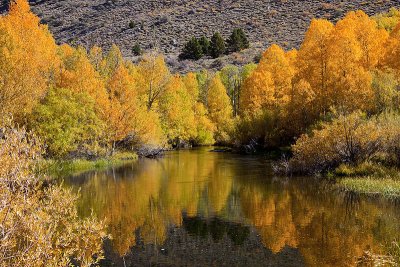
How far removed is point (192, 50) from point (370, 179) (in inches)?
2799

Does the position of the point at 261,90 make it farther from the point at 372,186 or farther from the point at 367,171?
the point at 372,186

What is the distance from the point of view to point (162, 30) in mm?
108000

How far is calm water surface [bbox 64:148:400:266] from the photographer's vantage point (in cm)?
1502

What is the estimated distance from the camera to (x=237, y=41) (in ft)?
297

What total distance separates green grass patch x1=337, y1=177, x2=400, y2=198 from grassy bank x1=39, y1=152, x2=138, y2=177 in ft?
63.6

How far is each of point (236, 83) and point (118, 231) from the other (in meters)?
60.9

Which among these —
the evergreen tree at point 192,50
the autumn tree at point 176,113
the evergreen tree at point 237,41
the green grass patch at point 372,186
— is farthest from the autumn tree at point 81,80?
the evergreen tree at point 237,41

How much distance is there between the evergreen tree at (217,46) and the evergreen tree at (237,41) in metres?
1.87

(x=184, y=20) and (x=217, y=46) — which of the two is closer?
(x=217, y=46)

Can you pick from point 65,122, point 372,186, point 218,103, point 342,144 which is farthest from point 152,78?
point 372,186

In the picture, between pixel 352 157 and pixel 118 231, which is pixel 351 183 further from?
pixel 118 231

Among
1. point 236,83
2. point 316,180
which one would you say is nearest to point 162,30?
point 236,83

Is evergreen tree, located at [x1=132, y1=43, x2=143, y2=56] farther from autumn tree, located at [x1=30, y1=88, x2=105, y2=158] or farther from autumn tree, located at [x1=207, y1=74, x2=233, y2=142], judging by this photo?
autumn tree, located at [x1=30, y1=88, x2=105, y2=158]

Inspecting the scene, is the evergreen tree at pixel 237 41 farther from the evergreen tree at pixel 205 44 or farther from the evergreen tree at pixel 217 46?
the evergreen tree at pixel 205 44
